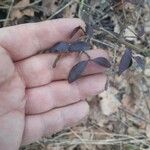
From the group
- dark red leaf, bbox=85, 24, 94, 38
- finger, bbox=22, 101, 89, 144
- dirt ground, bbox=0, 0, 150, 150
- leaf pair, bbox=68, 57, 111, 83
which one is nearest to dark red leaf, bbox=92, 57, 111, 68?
leaf pair, bbox=68, 57, 111, 83

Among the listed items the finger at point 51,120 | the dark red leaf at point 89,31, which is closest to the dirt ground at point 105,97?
the finger at point 51,120

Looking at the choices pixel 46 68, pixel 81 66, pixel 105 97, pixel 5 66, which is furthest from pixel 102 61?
pixel 105 97

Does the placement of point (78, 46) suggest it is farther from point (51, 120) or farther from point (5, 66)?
point (51, 120)

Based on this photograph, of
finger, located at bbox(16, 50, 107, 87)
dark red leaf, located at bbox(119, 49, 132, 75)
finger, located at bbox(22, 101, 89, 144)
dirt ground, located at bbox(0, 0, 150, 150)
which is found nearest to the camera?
dark red leaf, located at bbox(119, 49, 132, 75)

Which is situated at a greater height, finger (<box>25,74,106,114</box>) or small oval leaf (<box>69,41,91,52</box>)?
small oval leaf (<box>69,41,91,52</box>)

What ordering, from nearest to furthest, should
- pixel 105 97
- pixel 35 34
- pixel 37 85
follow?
1. pixel 35 34
2. pixel 37 85
3. pixel 105 97

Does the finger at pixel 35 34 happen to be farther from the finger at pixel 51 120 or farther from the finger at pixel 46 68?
the finger at pixel 51 120

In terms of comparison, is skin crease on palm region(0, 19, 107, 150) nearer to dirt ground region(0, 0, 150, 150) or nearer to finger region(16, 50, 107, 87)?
finger region(16, 50, 107, 87)
